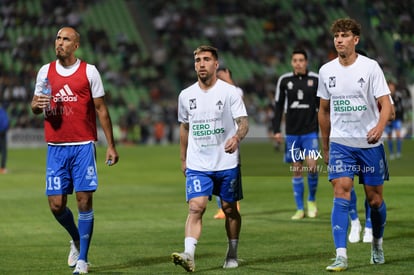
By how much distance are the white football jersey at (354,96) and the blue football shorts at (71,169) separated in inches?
98.4

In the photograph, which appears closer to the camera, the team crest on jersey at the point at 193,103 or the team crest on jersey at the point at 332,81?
the team crest on jersey at the point at 332,81

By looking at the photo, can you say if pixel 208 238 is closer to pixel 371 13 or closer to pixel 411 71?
pixel 411 71

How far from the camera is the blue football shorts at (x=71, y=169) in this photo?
10078 mm

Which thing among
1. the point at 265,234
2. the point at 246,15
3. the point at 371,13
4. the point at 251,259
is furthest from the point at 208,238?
the point at 246,15

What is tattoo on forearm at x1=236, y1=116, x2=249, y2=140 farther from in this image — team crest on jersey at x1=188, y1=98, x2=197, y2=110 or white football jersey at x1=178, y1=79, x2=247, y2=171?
team crest on jersey at x1=188, y1=98, x2=197, y2=110

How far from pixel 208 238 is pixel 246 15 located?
45753mm

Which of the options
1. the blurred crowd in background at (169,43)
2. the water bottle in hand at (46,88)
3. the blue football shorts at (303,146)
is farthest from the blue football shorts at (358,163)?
the blurred crowd in background at (169,43)

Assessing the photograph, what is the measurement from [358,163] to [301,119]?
568 cm

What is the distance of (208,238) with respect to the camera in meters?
13.2

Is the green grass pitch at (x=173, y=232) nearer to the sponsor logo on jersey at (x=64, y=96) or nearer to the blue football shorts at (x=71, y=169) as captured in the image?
the blue football shorts at (x=71, y=169)

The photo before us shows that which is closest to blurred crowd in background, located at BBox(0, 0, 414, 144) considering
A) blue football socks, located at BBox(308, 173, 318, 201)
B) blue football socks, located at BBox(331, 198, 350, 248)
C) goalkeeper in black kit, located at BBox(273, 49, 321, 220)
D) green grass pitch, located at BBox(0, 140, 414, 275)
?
green grass pitch, located at BBox(0, 140, 414, 275)

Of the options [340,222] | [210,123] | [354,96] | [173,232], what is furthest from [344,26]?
[173,232]

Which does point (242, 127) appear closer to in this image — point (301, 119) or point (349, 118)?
point (349, 118)

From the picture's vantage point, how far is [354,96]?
997 cm
